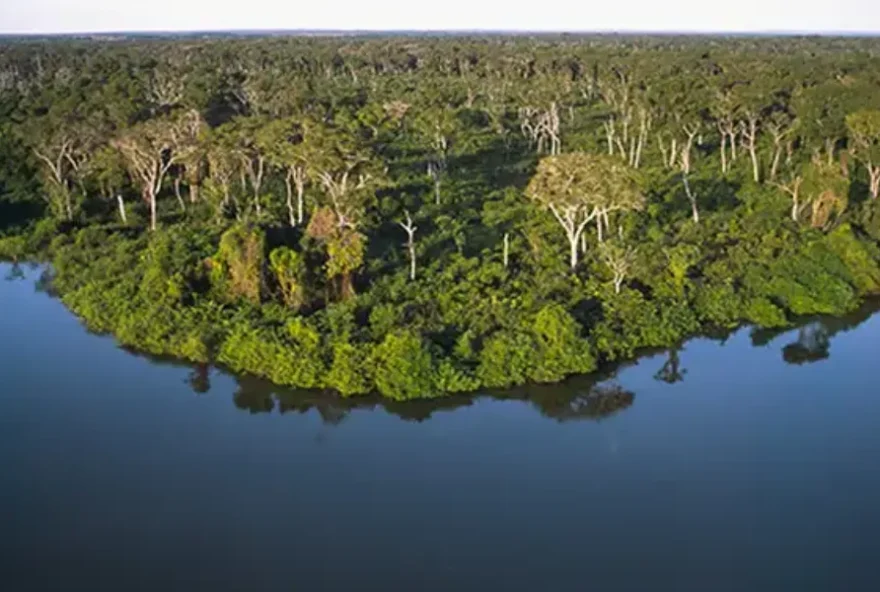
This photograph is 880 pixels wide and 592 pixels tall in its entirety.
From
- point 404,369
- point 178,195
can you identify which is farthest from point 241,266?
point 178,195

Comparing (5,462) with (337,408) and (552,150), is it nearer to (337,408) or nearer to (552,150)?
(337,408)

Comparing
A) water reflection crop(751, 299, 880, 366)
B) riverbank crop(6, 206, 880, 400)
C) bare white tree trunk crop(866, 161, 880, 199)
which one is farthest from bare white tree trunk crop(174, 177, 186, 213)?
bare white tree trunk crop(866, 161, 880, 199)

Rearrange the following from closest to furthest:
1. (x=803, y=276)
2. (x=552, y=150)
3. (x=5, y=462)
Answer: (x=5, y=462)
(x=803, y=276)
(x=552, y=150)

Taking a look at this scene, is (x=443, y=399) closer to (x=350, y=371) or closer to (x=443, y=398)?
(x=443, y=398)

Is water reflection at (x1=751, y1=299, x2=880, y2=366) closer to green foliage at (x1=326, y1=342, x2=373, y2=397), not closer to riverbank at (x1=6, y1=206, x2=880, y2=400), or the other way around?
riverbank at (x1=6, y1=206, x2=880, y2=400)

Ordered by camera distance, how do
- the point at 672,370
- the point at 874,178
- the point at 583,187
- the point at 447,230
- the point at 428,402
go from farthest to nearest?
the point at 874,178, the point at 447,230, the point at 583,187, the point at 672,370, the point at 428,402

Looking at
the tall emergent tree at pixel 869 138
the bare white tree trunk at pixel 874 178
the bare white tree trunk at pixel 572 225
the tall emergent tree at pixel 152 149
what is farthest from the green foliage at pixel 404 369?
the bare white tree trunk at pixel 874 178

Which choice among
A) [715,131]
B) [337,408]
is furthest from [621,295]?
[715,131]

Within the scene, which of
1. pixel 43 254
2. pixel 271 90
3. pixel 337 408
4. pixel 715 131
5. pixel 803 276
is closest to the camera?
pixel 337 408
